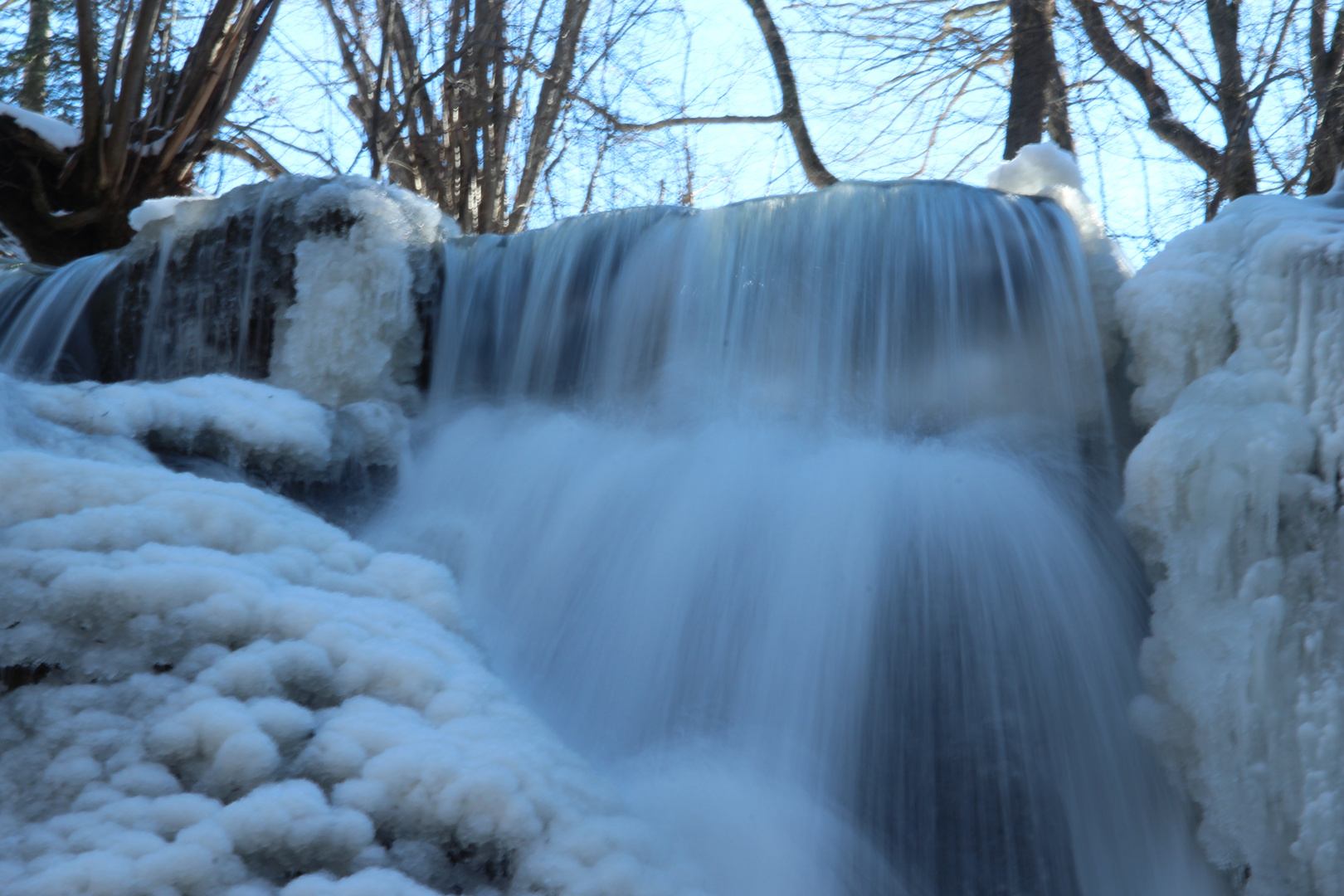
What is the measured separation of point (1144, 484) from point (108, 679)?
233 cm

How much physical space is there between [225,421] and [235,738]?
1.62m

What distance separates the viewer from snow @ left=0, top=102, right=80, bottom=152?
20.3 ft

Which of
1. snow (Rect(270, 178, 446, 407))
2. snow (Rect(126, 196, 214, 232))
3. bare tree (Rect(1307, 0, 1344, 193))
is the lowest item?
snow (Rect(270, 178, 446, 407))

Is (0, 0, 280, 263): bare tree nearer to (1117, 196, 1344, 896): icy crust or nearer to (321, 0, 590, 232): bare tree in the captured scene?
(321, 0, 590, 232): bare tree

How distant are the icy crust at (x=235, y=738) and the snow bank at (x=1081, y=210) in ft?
7.50

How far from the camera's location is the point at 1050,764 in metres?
2.35

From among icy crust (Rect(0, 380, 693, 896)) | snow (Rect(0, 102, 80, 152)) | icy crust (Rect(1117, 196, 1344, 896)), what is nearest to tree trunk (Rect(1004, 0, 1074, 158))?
icy crust (Rect(1117, 196, 1344, 896))

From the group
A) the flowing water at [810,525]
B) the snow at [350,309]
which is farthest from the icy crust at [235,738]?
the snow at [350,309]

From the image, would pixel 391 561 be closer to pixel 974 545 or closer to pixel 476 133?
pixel 974 545

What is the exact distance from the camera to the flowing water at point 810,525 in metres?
2.27

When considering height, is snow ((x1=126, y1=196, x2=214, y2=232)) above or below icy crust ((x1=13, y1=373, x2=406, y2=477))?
above

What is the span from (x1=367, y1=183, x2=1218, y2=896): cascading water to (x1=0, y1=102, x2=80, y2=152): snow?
3.71 metres

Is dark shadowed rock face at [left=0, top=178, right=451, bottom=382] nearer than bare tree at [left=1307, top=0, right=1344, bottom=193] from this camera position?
Yes

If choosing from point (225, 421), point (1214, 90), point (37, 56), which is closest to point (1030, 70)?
point (1214, 90)
